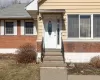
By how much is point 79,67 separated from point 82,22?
363 centimetres

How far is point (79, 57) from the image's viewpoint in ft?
60.7

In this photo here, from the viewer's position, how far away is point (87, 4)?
1861 cm

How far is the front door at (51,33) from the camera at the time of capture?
A: 19.0 meters

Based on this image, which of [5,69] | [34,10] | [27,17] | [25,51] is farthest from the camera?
[27,17]

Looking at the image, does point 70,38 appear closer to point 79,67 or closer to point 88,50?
point 88,50

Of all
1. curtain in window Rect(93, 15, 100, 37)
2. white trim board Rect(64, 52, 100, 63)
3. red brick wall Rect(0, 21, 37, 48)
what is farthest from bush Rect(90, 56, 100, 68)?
red brick wall Rect(0, 21, 37, 48)

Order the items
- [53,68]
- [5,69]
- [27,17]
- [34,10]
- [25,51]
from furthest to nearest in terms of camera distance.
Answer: [27,17]
[25,51]
[34,10]
[5,69]
[53,68]

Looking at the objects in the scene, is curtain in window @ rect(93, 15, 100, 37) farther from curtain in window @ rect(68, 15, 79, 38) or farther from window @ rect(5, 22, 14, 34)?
window @ rect(5, 22, 14, 34)

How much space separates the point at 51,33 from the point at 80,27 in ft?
6.85

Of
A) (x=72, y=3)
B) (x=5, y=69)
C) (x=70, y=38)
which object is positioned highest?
(x=72, y=3)

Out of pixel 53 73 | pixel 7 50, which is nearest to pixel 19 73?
pixel 53 73

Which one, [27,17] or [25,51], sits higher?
[27,17]

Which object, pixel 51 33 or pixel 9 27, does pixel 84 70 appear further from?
pixel 9 27

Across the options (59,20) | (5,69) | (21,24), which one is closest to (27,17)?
(21,24)
